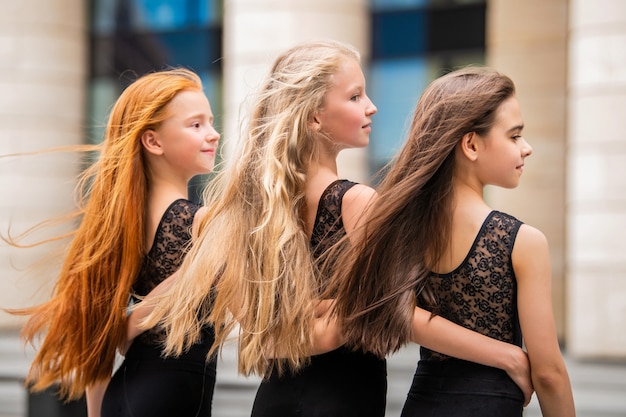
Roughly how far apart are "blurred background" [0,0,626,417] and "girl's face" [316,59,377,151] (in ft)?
14.2

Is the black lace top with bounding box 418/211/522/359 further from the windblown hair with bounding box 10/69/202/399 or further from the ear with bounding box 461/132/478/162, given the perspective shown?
the windblown hair with bounding box 10/69/202/399

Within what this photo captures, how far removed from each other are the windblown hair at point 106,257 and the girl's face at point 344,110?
2.53ft

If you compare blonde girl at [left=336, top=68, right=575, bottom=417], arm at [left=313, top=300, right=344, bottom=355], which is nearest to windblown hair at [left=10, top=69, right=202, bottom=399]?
arm at [left=313, top=300, right=344, bottom=355]

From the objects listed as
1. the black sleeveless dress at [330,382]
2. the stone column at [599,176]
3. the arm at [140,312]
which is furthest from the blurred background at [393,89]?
the black sleeveless dress at [330,382]

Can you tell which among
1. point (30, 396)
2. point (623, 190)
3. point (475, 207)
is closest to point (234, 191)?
point (475, 207)

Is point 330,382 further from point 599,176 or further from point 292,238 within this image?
point 599,176

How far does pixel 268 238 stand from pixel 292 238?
3.2 inches

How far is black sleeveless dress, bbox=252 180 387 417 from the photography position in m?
2.65

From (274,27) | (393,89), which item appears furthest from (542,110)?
(274,27)

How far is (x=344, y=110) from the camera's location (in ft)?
9.09

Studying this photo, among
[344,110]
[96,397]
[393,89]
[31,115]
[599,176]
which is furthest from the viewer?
[31,115]

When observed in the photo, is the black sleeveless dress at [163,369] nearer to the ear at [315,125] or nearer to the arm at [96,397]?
the arm at [96,397]

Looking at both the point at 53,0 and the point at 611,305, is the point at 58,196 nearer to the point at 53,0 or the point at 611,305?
the point at 53,0

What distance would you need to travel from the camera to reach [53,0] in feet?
41.6
